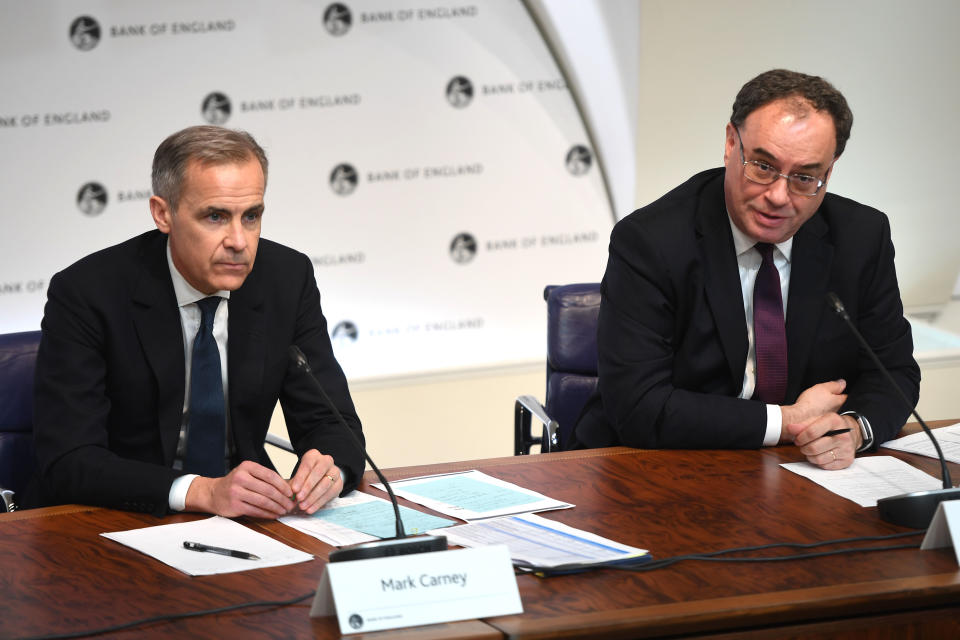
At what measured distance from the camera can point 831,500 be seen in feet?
7.02

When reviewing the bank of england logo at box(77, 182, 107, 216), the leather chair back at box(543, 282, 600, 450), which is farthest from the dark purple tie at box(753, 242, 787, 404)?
the bank of england logo at box(77, 182, 107, 216)

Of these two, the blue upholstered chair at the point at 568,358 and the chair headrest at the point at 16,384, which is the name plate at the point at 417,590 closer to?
the chair headrest at the point at 16,384

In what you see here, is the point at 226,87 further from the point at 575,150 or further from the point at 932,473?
the point at 932,473

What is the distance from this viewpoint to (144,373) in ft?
7.85

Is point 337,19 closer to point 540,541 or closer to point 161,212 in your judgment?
point 161,212

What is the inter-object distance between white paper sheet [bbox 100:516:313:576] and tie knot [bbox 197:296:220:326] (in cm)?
54

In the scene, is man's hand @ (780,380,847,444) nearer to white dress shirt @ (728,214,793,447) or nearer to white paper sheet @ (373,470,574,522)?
white dress shirt @ (728,214,793,447)

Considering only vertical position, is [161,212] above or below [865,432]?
above

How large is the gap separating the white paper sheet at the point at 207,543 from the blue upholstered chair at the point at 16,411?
0.75 metres

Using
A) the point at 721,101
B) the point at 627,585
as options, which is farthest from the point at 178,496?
the point at 721,101

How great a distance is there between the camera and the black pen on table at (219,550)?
1835 mm

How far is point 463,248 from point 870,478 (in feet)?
9.06

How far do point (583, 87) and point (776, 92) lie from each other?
244 centimetres

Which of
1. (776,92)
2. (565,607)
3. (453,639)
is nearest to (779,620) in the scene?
(565,607)
